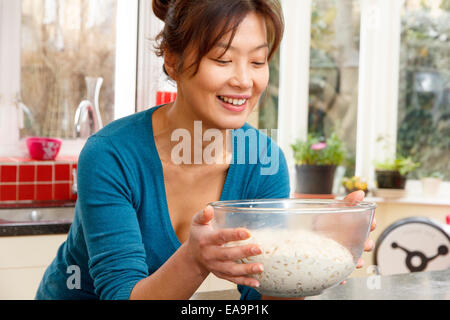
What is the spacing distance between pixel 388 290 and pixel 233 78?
0.50m

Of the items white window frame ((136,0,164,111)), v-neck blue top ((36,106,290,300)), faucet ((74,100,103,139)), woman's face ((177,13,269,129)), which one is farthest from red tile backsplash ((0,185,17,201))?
woman's face ((177,13,269,129))

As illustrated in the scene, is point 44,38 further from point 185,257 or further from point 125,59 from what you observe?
point 185,257

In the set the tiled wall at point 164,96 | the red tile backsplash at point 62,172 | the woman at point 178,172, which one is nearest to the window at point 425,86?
the tiled wall at point 164,96

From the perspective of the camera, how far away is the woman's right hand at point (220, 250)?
71cm

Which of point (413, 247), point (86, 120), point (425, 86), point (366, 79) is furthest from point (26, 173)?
point (425, 86)

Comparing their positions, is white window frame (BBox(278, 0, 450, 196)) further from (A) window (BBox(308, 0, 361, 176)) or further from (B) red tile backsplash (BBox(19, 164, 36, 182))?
(B) red tile backsplash (BBox(19, 164, 36, 182))

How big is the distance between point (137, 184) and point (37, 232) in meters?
1.48

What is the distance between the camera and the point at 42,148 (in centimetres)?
304

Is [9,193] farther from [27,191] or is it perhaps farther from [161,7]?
[161,7]

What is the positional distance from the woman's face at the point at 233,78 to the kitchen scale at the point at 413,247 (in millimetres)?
2050

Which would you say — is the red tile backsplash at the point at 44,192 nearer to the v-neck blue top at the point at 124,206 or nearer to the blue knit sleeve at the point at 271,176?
the v-neck blue top at the point at 124,206

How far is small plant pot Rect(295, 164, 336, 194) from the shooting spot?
366 centimetres

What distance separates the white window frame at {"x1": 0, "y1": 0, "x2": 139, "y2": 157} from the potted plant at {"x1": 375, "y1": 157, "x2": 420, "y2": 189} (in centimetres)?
170
